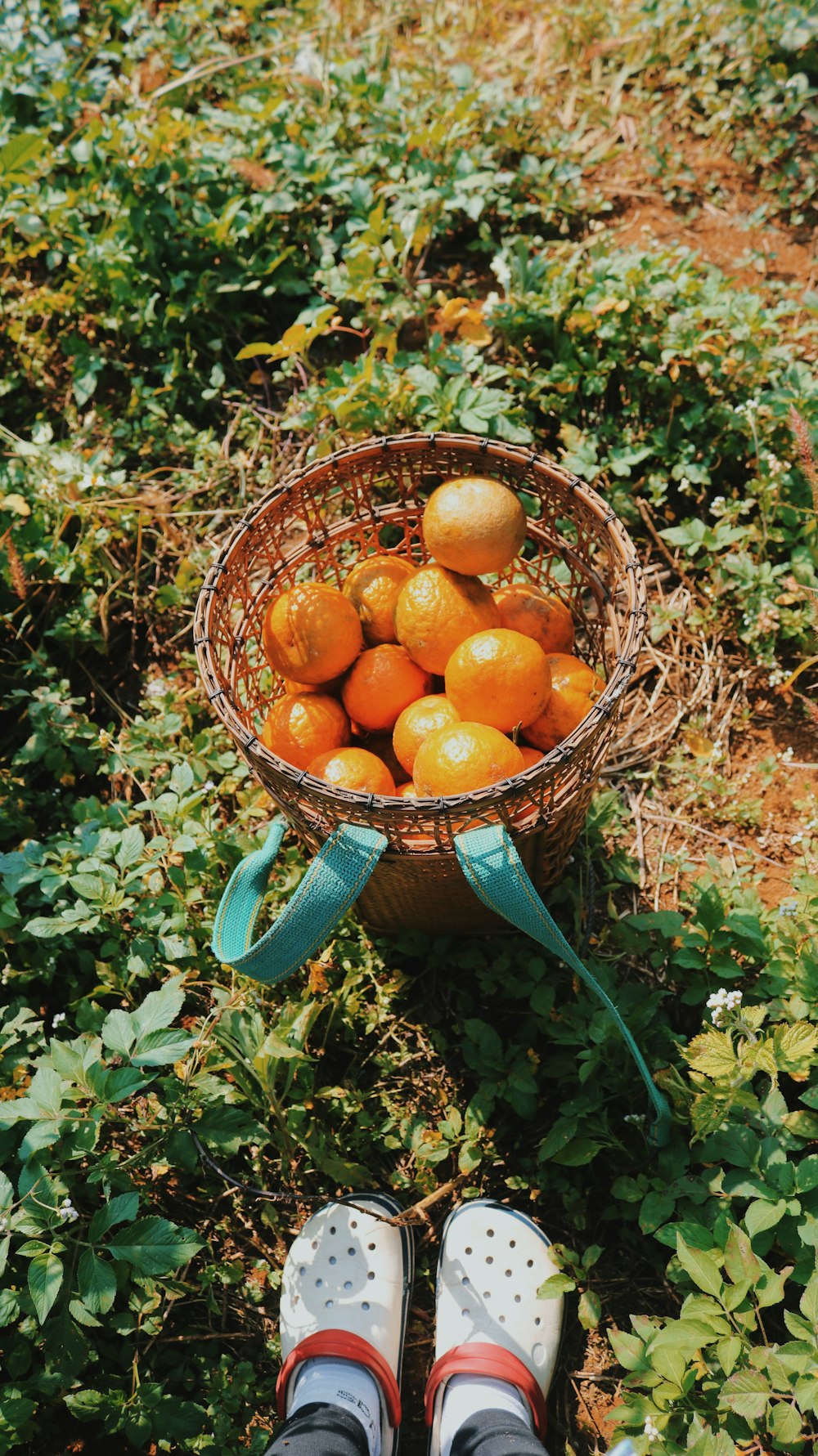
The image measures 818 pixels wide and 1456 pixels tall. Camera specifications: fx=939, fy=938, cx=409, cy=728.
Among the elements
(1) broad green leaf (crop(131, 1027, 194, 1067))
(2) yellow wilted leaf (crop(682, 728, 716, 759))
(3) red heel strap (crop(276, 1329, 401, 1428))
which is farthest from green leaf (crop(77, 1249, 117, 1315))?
(2) yellow wilted leaf (crop(682, 728, 716, 759))

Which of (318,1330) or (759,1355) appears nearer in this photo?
(759,1355)

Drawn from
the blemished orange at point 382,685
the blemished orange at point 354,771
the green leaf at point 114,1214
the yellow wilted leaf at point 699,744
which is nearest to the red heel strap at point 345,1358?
the green leaf at point 114,1214

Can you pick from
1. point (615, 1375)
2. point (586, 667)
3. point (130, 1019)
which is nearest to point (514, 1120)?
point (615, 1375)

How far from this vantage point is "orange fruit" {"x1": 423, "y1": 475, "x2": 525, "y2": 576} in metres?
1.84

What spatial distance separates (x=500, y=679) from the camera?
5.73ft

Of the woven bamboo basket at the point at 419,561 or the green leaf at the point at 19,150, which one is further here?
the green leaf at the point at 19,150

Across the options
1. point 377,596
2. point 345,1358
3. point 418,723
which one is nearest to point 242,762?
point 377,596

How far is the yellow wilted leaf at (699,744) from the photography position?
2.48 m

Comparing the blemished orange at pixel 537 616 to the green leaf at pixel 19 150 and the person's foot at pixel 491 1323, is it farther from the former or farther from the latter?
the green leaf at pixel 19 150

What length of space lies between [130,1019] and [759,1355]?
1201 mm

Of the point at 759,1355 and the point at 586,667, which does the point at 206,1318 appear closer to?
the point at 759,1355

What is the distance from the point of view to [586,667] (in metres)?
1.98

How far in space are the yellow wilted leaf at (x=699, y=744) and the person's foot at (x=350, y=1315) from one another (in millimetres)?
1327

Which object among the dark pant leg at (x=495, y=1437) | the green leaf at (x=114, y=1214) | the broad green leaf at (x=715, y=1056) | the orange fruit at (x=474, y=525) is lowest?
the dark pant leg at (x=495, y=1437)
